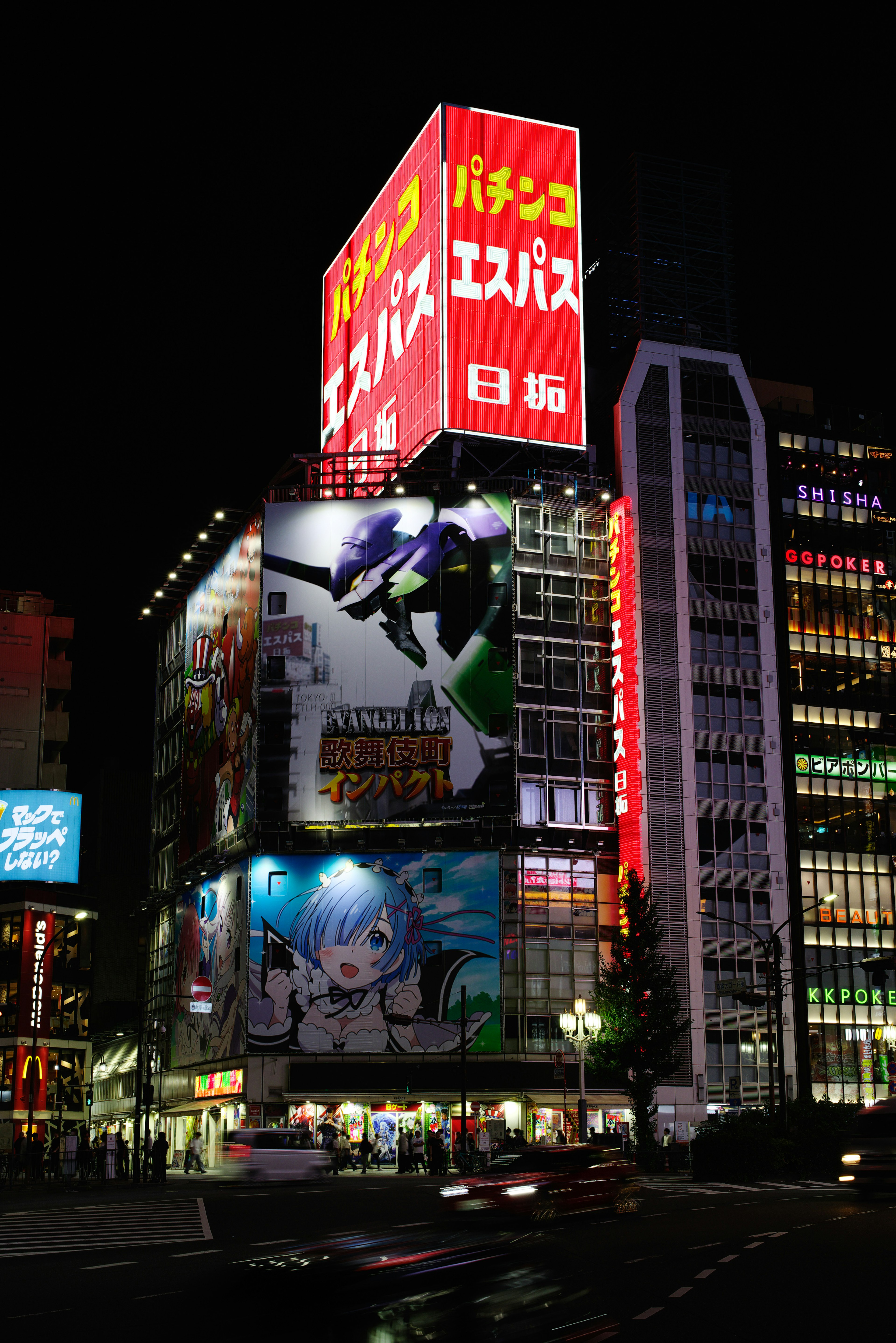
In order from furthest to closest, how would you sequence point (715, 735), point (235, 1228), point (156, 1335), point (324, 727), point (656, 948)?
point (715, 735) < point (324, 727) < point (656, 948) < point (235, 1228) < point (156, 1335)

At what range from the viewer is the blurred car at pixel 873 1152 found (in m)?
29.0

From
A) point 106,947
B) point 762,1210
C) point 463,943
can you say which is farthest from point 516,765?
point 106,947

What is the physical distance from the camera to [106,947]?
123 metres

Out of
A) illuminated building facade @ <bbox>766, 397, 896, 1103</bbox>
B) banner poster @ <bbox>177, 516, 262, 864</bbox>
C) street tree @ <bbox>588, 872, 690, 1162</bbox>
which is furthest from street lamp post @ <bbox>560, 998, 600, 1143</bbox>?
illuminated building facade @ <bbox>766, 397, 896, 1103</bbox>

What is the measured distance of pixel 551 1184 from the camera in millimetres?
25672

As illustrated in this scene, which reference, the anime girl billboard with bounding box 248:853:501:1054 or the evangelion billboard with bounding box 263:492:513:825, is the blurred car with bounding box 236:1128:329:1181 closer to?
the anime girl billboard with bounding box 248:853:501:1054

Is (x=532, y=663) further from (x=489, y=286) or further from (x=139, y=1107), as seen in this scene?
(x=139, y=1107)

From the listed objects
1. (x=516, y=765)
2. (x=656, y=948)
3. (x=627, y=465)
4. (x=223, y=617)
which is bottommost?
(x=656, y=948)

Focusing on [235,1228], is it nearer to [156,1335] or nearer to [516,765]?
[156,1335]

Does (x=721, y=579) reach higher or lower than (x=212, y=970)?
higher

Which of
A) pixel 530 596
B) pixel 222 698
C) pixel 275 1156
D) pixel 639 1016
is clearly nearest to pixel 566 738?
pixel 530 596

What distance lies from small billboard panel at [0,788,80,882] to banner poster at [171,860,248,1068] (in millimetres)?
7750

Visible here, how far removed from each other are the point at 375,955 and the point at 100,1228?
1698 inches

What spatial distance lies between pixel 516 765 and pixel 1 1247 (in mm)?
52221
